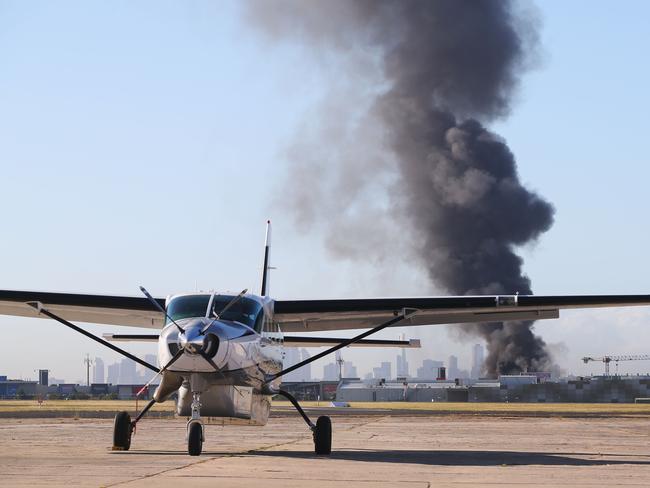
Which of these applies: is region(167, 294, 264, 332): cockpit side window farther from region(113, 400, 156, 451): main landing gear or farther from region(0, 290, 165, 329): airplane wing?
region(0, 290, 165, 329): airplane wing

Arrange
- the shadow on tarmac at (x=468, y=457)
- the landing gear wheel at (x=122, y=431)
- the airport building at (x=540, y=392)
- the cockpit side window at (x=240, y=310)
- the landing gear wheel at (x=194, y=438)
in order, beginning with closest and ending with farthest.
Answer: the shadow on tarmac at (x=468, y=457) → the landing gear wheel at (x=194, y=438) → the cockpit side window at (x=240, y=310) → the landing gear wheel at (x=122, y=431) → the airport building at (x=540, y=392)

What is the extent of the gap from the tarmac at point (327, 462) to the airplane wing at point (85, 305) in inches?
104

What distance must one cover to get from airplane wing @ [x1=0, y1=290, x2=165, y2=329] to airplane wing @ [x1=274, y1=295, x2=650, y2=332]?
8.77ft

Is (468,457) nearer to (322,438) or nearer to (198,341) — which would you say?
(322,438)

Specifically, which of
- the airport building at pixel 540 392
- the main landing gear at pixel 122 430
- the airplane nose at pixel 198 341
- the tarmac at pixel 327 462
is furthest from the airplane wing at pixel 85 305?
the airport building at pixel 540 392

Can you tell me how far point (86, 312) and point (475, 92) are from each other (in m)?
102

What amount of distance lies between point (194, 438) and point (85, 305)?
4.81m

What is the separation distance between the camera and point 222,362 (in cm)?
1808

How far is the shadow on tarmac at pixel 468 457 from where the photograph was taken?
58.1 ft

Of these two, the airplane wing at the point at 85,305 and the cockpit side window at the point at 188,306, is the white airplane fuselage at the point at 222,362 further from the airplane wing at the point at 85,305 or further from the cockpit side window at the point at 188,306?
the airplane wing at the point at 85,305

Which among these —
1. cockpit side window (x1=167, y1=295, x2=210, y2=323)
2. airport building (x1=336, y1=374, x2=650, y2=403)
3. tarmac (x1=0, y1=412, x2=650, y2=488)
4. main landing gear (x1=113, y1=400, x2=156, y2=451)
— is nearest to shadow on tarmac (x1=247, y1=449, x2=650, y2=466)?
tarmac (x1=0, y1=412, x2=650, y2=488)

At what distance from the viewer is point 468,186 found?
383ft

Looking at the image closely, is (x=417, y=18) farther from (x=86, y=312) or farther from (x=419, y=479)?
(x=419, y=479)

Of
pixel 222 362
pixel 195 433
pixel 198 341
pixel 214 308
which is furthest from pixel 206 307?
pixel 195 433
